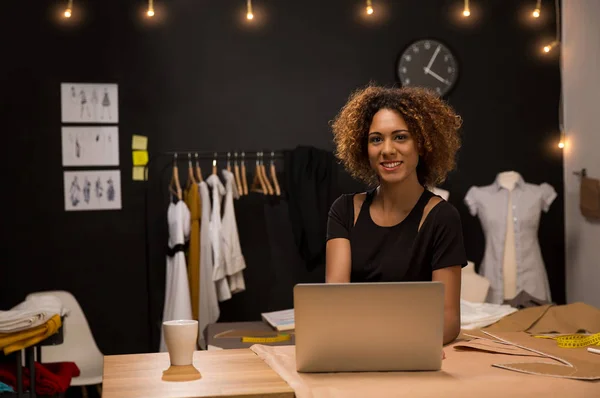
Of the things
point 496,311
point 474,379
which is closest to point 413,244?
point 474,379

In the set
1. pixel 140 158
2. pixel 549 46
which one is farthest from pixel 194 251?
pixel 549 46

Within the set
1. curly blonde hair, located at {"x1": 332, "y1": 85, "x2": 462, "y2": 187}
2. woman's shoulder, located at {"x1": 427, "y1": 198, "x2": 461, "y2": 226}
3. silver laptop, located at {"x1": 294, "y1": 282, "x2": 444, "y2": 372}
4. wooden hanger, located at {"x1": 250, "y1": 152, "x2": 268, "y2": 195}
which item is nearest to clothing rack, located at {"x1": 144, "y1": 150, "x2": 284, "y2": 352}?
wooden hanger, located at {"x1": 250, "y1": 152, "x2": 268, "y2": 195}

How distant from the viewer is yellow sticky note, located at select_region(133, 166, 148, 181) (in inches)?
214

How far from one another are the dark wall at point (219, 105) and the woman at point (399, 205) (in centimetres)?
316

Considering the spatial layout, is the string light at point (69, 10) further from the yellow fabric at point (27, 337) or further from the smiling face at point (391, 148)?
the smiling face at point (391, 148)

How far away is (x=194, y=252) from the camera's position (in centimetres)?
512

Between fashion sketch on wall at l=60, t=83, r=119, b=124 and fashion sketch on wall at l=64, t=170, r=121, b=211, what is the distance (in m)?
0.36

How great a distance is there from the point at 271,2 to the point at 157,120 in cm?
117

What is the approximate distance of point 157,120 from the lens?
217 inches

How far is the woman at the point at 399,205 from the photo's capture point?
2.31 metres

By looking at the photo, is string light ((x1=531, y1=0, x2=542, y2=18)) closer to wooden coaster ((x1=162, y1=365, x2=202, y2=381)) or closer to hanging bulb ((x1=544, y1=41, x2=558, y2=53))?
hanging bulb ((x1=544, y1=41, x2=558, y2=53))

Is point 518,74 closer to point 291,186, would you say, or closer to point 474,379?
point 291,186

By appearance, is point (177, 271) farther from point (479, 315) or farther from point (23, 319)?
point (479, 315)

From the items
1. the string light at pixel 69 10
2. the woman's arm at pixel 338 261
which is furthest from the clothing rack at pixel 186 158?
the woman's arm at pixel 338 261
